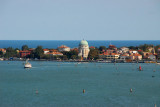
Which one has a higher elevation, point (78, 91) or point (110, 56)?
point (110, 56)

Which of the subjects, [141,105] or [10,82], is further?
[10,82]

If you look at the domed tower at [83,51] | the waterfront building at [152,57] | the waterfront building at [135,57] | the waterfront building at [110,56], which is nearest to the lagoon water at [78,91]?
the waterfront building at [135,57]

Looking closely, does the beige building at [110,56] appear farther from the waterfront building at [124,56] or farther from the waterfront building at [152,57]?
the waterfront building at [152,57]

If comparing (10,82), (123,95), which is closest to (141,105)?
(123,95)

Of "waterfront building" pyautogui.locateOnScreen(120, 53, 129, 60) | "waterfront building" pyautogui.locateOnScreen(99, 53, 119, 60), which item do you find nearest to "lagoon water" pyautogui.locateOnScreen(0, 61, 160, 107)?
→ "waterfront building" pyautogui.locateOnScreen(120, 53, 129, 60)

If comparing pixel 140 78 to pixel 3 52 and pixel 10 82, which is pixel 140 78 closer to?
pixel 10 82

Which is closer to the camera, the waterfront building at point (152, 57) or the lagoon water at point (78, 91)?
the lagoon water at point (78, 91)

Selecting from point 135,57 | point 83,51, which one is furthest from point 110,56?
point 83,51

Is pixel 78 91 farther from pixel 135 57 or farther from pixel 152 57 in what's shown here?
pixel 152 57

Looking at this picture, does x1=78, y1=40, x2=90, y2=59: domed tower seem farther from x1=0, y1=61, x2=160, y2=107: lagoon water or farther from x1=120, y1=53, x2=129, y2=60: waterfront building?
x1=0, y1=61, x2=160, y2=107: lagoon water

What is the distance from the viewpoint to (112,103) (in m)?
38.0

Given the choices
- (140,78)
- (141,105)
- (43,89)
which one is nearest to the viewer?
(141,105)

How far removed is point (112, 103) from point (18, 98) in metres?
8.16

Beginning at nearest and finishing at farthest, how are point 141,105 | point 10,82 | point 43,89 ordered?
point 141,105
point 43,89
point 10,82
